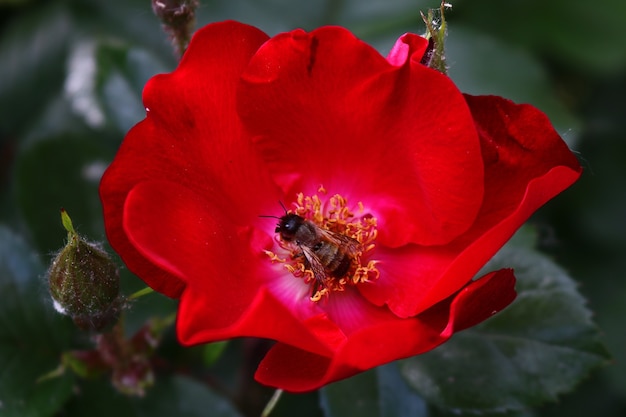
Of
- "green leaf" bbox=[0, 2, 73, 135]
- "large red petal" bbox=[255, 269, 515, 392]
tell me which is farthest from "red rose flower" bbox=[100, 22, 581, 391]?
"green leaf" bbox=[0, 2, 73, 135]

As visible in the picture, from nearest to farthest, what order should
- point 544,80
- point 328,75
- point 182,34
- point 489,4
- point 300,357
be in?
point 300,357, point 328,75, point 182,34, point 544,80, point 489,4

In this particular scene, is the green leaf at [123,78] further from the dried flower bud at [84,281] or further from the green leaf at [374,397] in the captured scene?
the green leaf at [374,397]

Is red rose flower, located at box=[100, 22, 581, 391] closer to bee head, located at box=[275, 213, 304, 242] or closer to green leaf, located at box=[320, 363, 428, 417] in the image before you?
bee head, located at box=[275, 213, 304, 242]

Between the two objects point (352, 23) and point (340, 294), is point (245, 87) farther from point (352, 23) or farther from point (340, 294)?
point (352, 23)

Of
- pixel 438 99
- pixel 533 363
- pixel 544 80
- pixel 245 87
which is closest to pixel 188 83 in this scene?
pixel 245 87

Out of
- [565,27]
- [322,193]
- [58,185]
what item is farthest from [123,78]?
[565,27]

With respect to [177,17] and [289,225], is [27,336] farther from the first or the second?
[177,17]

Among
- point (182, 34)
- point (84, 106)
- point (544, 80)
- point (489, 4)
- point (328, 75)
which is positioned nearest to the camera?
point (328, 75)
